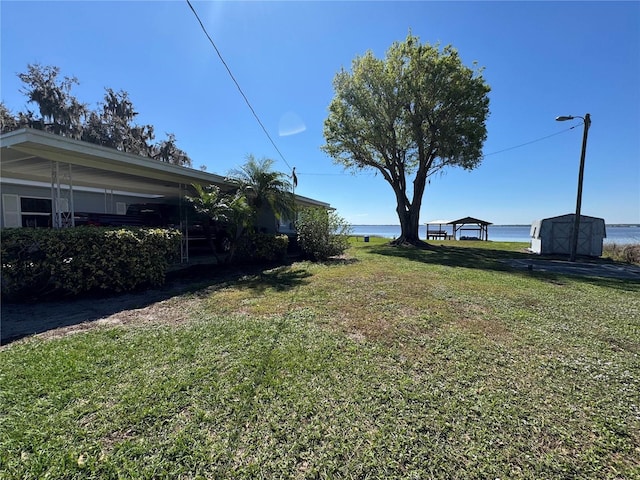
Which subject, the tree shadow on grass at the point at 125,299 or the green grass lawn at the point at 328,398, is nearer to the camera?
the green grass lawn at the point at 328,398

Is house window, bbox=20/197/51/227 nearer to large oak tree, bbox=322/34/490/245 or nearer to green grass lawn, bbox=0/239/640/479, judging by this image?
green grass lawn, bbox=0/239/640/479

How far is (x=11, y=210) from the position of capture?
12305 millimetres

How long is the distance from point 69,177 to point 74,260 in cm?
326

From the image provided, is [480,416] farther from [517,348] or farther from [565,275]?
[565,275]

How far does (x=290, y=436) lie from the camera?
199 cm

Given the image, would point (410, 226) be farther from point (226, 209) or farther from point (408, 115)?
point (226, 209)

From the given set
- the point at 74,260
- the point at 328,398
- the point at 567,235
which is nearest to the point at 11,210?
the point at 74,260

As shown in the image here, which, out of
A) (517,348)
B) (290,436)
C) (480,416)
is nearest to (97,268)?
(290,436)

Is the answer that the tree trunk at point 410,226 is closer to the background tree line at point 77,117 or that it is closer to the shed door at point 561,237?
the shed door at point 561,237

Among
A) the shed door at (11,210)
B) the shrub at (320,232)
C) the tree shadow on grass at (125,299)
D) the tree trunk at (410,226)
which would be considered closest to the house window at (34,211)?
the shed door at (11,210)

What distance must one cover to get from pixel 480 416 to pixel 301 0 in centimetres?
963

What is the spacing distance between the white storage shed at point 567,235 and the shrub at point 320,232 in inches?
500

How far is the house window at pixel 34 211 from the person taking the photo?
12.9 metres

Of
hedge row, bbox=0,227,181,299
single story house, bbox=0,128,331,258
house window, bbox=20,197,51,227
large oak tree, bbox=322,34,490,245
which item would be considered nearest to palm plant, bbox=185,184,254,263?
single story house, bbox=0,128,331,258
